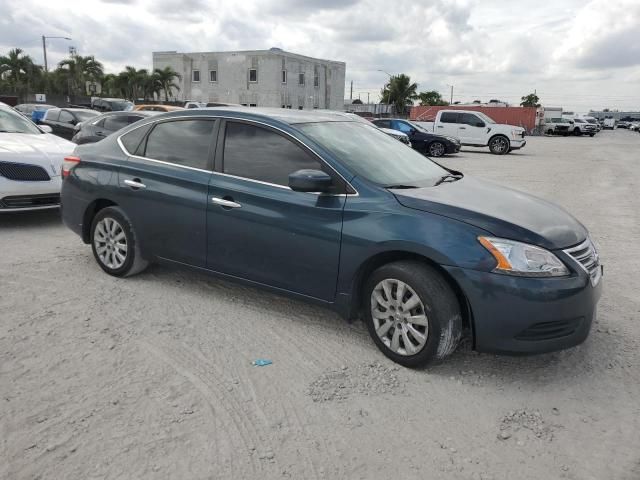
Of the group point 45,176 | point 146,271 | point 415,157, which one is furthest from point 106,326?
point 45,176

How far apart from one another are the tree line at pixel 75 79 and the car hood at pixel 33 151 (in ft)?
175

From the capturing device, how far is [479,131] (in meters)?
24.4

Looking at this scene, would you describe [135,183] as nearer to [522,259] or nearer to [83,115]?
[522,259]

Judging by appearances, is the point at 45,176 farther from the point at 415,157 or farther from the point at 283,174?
the point at 415,157

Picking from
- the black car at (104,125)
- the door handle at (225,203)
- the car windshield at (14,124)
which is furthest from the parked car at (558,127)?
the door handle at (225,203)

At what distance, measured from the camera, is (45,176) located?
23.1 feet

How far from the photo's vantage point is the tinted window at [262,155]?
13.0 feet

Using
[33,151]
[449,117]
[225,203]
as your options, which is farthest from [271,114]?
[449,117]

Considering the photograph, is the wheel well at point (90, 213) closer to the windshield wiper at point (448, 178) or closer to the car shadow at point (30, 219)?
the car shadow at point (30, 219)

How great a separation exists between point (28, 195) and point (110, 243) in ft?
8.44

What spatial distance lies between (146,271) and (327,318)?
6.45ft

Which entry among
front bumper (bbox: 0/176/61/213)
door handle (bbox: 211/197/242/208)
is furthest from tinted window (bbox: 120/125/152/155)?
front bumper (bbox: 0/176/61/213)

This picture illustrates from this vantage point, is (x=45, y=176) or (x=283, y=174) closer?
(x=283, y=174)

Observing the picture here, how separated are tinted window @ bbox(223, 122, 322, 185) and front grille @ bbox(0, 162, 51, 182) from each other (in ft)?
12.5
